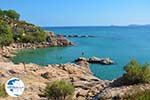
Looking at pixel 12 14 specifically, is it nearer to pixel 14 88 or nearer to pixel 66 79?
pixel 66 79

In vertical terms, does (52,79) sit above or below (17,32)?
above

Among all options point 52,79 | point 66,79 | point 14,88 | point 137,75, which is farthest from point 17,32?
point 14,88

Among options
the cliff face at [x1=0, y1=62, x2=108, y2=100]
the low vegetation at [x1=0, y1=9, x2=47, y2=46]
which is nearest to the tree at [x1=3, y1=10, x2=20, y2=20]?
the low vegetation at [x1=0, y1=9, x2=47, y2=46]

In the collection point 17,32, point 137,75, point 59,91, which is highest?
point 137,75

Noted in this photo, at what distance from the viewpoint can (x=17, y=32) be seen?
128250 millimetres

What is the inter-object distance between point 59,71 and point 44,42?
77344 millimetres

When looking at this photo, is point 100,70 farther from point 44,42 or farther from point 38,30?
point 38,30

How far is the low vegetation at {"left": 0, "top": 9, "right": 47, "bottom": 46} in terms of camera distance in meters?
114

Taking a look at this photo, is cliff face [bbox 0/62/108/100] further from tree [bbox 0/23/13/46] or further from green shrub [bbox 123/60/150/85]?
tree [bbox 0/23/13/46]

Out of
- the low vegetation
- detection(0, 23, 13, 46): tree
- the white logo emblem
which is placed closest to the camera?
the white logo emblem

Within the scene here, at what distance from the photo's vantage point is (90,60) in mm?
81062

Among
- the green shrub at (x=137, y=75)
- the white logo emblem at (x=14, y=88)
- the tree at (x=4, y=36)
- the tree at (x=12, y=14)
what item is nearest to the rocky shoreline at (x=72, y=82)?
the green shrub at (x=137, y=75)

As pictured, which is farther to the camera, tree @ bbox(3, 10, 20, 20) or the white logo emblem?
tree @ bbox(3, 10, 20, 20)

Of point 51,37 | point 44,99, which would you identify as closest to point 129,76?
point 44,99
